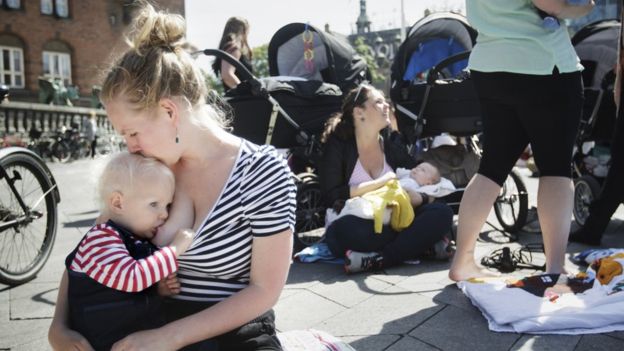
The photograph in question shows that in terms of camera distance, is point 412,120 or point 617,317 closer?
point 617,317

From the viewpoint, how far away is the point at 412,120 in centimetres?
468

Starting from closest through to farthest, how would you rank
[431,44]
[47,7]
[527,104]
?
[527,104] → [431,44] → [47,7]

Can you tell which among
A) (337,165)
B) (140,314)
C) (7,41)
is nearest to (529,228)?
(337,165)

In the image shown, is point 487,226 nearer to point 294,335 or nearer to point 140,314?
point 294,335

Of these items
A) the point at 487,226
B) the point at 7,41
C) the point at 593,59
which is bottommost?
the point at 487,226

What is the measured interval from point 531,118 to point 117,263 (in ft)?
6.69

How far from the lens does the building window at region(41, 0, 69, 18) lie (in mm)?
27153

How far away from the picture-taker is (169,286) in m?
1.49

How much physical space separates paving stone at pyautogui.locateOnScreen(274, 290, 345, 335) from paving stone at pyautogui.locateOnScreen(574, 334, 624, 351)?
1.10 metres

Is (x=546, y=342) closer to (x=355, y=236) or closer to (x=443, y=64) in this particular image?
(x=355, y=236)

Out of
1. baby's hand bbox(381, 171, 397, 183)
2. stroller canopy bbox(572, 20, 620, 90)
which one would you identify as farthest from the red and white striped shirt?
stroller canopy bbox(572, 20, 620, 90)

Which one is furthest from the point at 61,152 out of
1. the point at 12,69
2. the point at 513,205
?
the point at 513,205

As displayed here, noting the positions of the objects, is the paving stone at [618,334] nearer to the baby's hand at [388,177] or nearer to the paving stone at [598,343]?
the paving stone at [598,343]

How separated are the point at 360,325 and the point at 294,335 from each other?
2.89 ft
